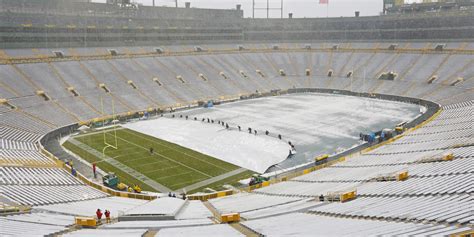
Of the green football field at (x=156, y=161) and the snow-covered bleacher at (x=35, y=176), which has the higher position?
the snow-covered bleacher at (x=35, y=176)

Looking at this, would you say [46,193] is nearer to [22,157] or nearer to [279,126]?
[22,157]

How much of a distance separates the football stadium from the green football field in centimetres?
22

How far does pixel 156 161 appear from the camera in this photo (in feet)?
105

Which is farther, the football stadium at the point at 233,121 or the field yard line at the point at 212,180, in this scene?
the field yard line at the point at 212,180

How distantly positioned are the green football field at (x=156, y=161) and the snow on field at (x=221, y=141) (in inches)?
47.6

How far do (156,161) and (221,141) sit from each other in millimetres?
7412

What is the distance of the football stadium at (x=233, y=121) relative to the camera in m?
15.2

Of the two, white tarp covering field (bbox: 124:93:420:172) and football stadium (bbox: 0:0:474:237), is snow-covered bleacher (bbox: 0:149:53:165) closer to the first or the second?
football stadium (bbox: 0:0:474:237)

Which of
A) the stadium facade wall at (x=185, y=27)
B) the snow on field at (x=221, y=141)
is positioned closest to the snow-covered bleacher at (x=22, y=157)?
the snow on field at (x=221, y=141)

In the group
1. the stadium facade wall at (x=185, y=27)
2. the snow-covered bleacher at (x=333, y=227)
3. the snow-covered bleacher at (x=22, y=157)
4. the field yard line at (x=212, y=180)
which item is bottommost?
the field yard line at (x=212, y=180)

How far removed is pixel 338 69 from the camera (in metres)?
71.8

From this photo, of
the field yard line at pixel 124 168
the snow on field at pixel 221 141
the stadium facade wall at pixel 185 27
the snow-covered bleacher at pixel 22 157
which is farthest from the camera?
the stadium facade wall at pixel 185 27

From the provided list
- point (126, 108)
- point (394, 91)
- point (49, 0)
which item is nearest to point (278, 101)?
point (394, 91)

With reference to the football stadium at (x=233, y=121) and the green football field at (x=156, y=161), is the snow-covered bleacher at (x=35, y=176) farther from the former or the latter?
the green football field at (x=156, y=161)
